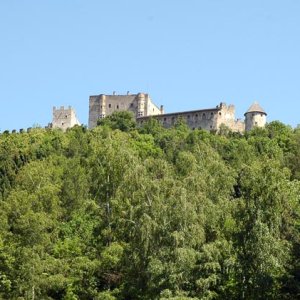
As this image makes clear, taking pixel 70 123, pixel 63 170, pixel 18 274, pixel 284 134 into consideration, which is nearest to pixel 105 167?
pixel 18 274

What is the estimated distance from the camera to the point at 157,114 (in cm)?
12694

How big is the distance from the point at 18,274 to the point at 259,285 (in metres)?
16.2

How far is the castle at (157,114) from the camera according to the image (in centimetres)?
11700

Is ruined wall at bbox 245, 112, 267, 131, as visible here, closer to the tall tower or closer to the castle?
the castle

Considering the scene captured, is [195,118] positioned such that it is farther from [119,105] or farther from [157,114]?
[119,105]

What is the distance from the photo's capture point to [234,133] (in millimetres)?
107125

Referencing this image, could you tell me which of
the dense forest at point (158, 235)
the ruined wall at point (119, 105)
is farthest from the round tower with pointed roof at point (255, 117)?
the dense forest at point (158, 235)

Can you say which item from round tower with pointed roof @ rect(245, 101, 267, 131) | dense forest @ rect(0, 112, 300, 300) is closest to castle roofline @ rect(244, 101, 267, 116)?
round tower with pointed roof @ rect(245, 101, 267, 131)

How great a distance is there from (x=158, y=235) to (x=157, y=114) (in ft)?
284

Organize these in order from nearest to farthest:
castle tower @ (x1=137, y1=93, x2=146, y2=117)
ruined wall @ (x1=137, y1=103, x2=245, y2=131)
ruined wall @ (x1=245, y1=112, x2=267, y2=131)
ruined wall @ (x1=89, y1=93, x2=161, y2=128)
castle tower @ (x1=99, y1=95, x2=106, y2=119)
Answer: ruined wall @ (x1=137, y1=103, x2=245, y2=131) → ruined wall @ (x1=245, y1=112, x2=267, y2=131) → castle tower @ (x1=137, y1=93, x2=146, y2=117) → ruined wall @ (x1=89, y1=93, x2=161, y2=128) → castle tower @ (x1=99, y1=95, x2=106, y2=119)

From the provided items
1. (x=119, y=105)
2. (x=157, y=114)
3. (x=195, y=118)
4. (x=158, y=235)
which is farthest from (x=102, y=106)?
(x=158, y=235)

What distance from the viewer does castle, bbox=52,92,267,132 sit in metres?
117

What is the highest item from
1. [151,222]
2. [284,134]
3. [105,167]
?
[284,134]

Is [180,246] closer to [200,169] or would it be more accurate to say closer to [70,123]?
[200,169]
